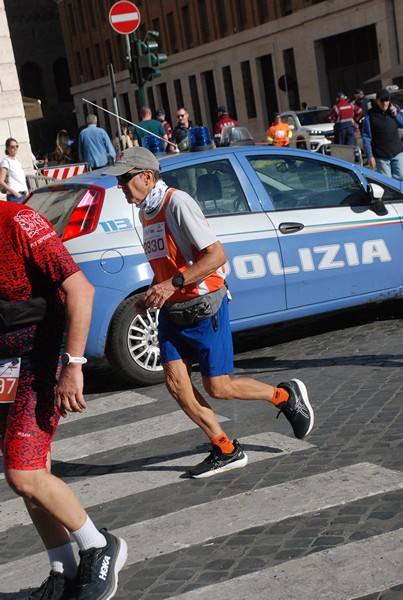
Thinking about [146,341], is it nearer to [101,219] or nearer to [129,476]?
[101,219]

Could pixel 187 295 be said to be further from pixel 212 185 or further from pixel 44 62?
pixel 44 62

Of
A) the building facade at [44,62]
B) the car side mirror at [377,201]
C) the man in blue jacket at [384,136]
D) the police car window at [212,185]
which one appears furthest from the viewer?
the building facade at [44,62]

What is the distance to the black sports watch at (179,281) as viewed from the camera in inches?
224

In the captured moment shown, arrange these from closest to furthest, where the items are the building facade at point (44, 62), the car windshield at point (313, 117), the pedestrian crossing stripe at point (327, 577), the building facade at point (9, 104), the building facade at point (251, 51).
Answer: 1. the pedestrian crossing stripe at point (327, 577)
2. the building facade at point (9, 104)
3. the car windshield at point (313, 117)
4. the building facade at point (251, 51)
5. the building facade at point (44, 62)

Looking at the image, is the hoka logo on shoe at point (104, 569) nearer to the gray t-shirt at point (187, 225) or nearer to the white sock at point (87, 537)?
the white sock at point (87, 537)

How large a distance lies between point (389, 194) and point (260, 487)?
441 cm

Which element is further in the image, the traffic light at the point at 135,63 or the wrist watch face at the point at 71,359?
the traffic light at the point at 135,63

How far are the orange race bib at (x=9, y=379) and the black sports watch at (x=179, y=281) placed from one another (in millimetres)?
1645

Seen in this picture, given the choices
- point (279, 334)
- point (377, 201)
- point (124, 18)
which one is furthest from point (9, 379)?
point (124, 18)

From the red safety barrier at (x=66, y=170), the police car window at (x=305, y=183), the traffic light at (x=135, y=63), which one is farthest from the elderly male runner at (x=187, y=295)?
the red safety barrier at (x=66, y=170)

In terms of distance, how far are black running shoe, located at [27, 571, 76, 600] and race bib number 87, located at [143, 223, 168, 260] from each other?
2096 mm

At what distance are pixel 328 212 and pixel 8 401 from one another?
206 inches

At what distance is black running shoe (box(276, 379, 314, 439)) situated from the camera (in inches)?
246

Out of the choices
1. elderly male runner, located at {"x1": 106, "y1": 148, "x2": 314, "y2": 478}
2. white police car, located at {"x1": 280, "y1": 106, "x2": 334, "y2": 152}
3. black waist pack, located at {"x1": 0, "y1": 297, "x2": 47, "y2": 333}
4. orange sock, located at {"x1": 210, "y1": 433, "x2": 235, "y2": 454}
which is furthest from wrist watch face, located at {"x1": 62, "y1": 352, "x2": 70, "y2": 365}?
white police car, located at {"x1": 280, "y1": 106, "x2": 334, "y2": 152}
